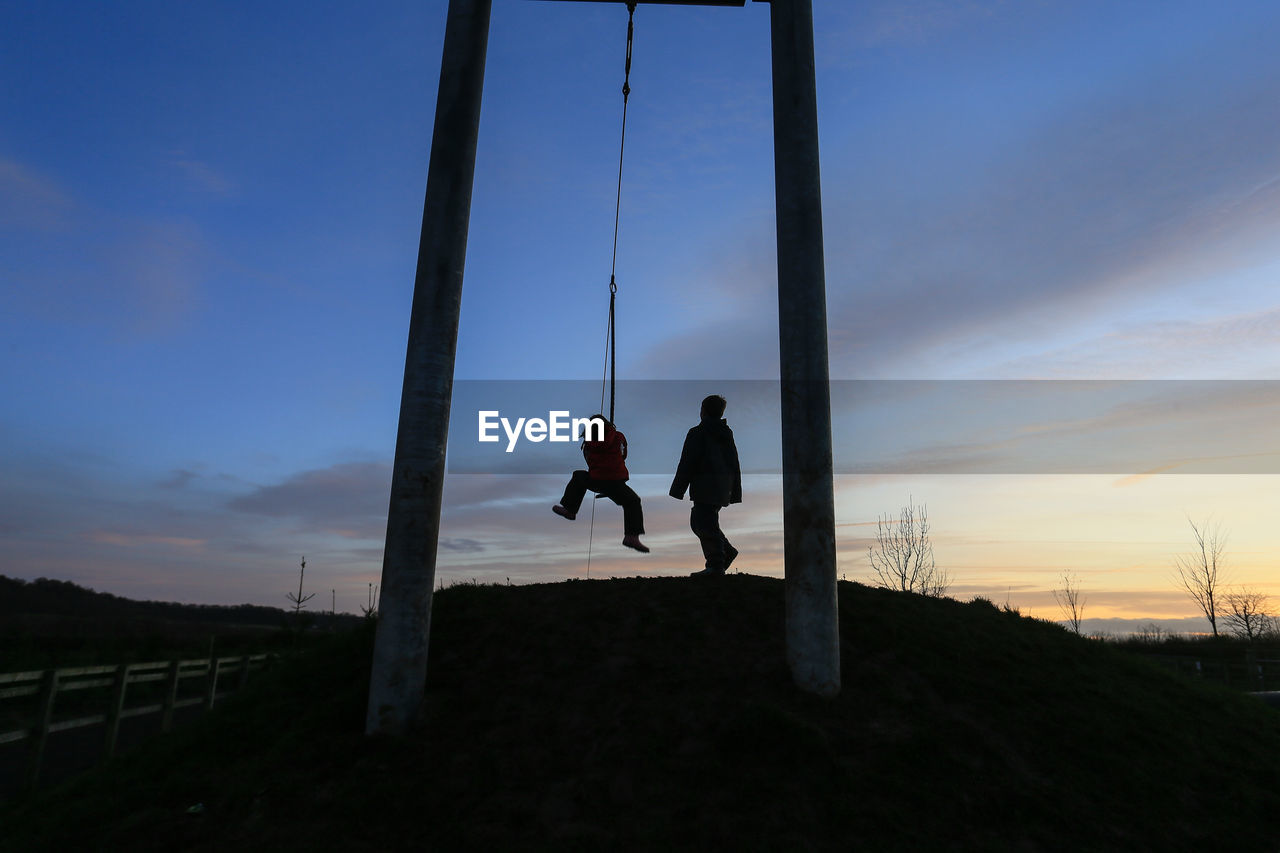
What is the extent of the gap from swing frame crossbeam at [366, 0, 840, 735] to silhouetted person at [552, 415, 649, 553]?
3.34 metres

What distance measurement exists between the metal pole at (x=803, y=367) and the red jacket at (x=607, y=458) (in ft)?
11.5

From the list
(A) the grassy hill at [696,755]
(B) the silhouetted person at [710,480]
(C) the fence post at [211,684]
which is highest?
(B) the silhouetted person at [710,480]

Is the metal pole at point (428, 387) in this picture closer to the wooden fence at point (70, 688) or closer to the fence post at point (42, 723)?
the wooden fence at point (70, 688)

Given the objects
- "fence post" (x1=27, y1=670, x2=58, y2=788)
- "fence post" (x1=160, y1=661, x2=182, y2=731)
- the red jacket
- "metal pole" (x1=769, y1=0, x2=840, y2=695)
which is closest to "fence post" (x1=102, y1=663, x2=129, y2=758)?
"fence post" (x1=27, y1=670, x2=58, y2=788)

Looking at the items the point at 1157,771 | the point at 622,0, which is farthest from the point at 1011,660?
the point at 622,0

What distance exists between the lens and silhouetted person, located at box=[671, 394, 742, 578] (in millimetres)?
9414

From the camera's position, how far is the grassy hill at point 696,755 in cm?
Result: 504

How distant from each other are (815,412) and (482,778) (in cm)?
424

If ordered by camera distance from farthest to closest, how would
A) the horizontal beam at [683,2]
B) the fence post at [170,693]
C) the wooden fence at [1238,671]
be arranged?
the wooden fence at [1238,671], the fence post at [170,693], the horizontal beam at [683,2]

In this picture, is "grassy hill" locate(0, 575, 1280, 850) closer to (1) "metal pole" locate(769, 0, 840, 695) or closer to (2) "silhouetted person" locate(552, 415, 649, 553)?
(1) "metal pole" locate(769, 0, 840, 695)

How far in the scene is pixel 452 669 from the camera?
23.9 ft

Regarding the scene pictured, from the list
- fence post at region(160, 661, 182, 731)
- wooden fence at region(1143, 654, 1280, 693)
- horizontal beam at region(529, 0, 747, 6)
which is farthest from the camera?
wooden fence at region(1143, 654, 1280, 693)

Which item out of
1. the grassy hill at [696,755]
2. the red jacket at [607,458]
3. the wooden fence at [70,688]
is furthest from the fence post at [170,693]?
the red jacket at [607,458]

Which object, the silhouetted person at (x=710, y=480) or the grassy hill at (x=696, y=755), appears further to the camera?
the silhouetted person at (x=710, y=480)
